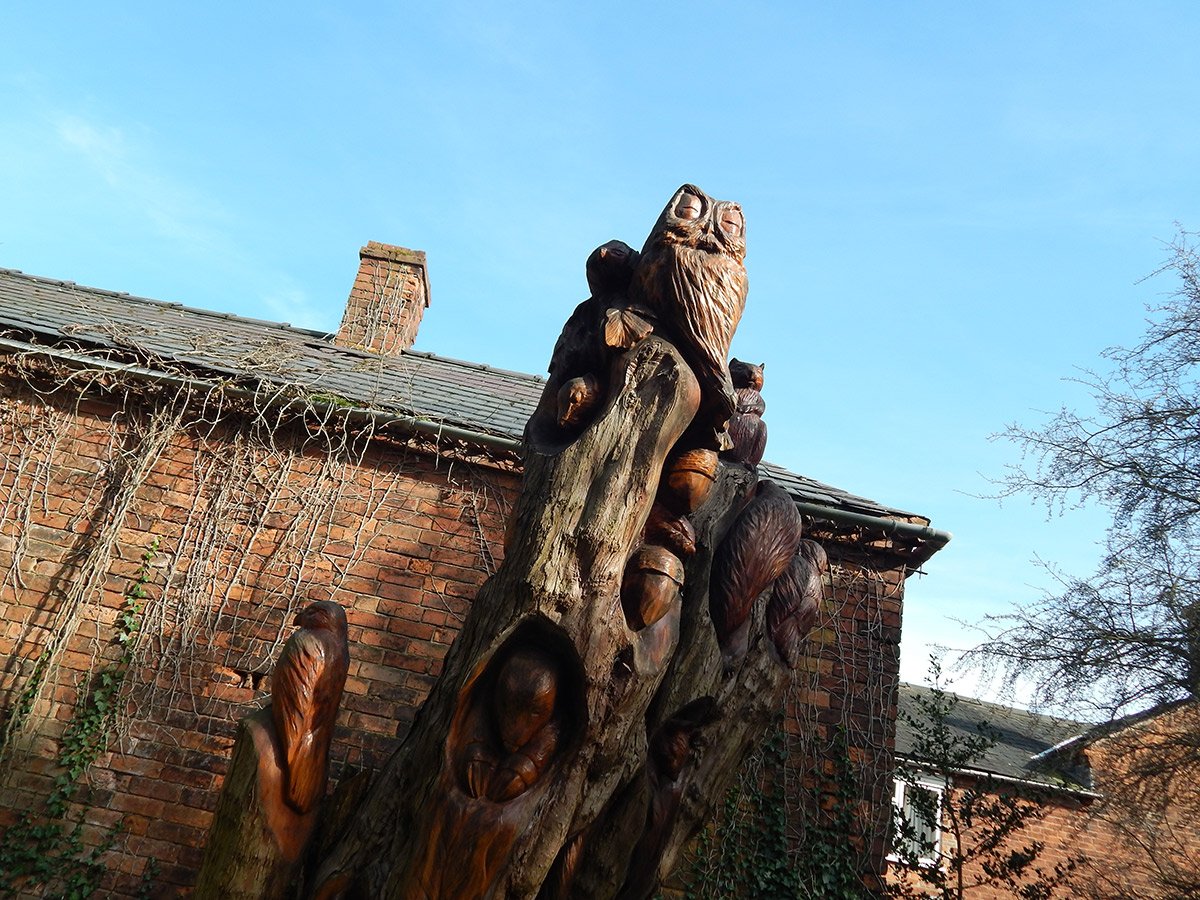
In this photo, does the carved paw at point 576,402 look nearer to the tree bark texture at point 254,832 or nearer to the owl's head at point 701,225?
the owl's head at point 701,225

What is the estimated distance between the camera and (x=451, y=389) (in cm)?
844

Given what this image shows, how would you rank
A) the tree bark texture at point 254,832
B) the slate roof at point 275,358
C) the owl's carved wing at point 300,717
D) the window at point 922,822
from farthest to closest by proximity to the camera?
the slate roof at point 275,358, the window at point 922,822, the owl's carved wing at point 300,717, the tree bark texture at point 254,832

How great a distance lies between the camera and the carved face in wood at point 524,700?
7.90 feet

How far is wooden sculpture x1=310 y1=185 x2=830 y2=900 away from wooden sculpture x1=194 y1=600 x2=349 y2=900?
0.49 ft

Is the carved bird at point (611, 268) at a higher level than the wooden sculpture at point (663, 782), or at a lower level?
higher

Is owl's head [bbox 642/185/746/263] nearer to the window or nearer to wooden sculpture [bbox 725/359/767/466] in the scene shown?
wooden sculpture [bbox 725/359/767/466]

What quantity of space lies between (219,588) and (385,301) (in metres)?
4.58

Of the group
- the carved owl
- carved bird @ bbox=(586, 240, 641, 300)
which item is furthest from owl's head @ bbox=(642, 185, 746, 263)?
carved bird @ bbox=(586, 240, 641, 300)

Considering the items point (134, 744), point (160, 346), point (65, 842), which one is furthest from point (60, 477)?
point (65, 842)

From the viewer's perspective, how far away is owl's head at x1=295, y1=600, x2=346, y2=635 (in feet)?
9.41

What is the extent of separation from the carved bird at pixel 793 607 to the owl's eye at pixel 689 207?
4.12ft

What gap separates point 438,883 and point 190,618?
4.77 m

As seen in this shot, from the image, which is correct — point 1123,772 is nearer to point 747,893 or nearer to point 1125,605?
point 1125,605

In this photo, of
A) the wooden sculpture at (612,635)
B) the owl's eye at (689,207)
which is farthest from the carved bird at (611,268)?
the owl's eye at (689,207)
